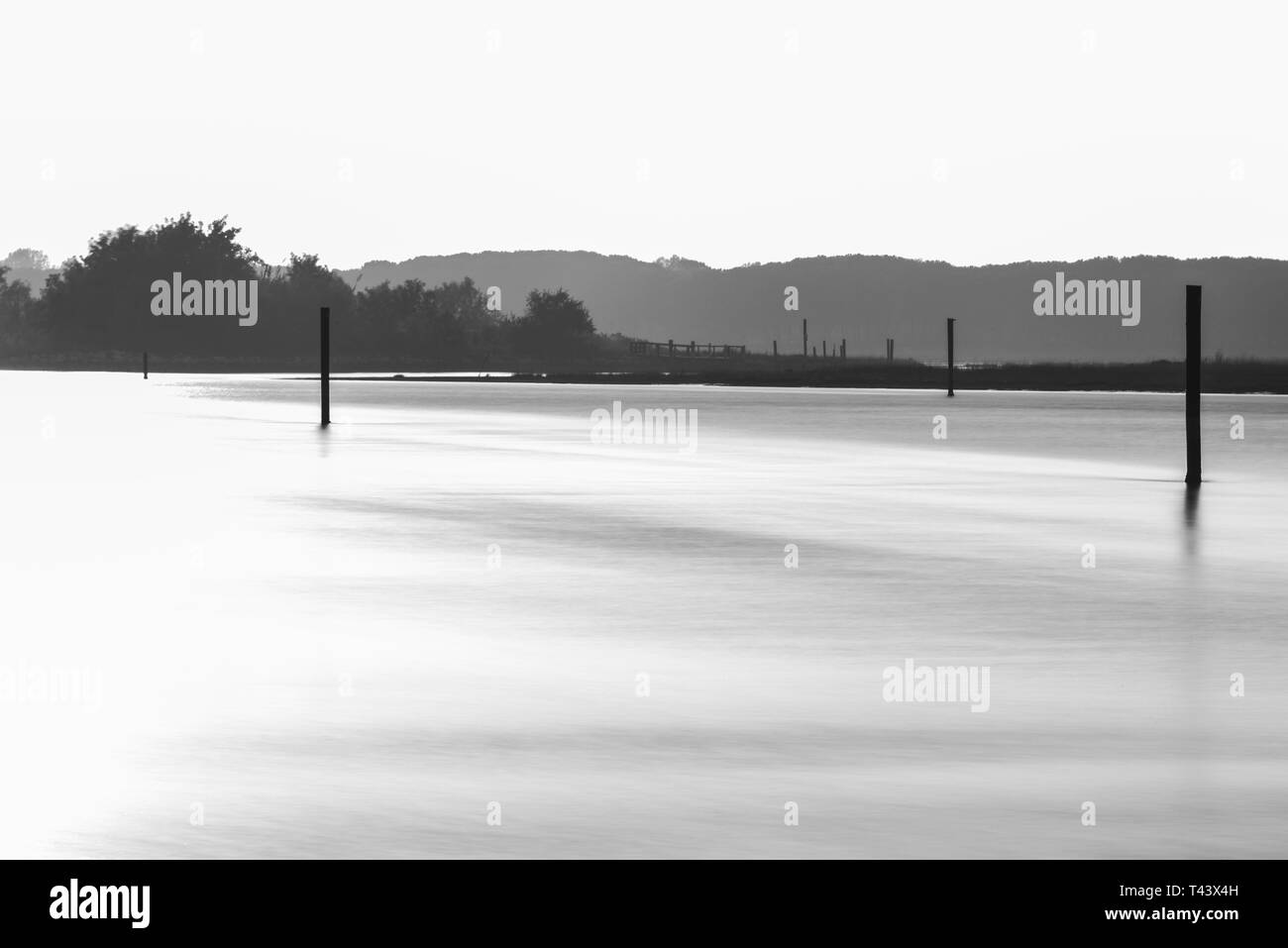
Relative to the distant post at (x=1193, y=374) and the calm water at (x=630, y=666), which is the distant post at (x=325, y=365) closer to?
the calm water at (x=630, y=666)

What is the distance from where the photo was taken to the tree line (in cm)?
17338

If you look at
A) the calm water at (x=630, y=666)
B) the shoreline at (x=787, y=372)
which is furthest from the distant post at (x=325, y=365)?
the shoreline at (x=787, y=372)

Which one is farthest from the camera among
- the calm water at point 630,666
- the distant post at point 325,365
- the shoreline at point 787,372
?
the shoreline at point 787,372

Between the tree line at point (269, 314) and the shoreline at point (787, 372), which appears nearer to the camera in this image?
the shoreline at point (787, 372)

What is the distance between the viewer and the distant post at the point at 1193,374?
30.8m

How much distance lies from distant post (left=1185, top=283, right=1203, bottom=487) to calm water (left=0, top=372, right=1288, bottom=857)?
978 millimetres

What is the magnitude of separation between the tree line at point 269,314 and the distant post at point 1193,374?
137 metres

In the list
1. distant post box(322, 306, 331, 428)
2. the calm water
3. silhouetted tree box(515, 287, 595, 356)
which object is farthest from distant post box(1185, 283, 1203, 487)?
silhouetted tree box(515, 287, 595, 356)

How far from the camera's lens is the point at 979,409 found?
72625 millimetres

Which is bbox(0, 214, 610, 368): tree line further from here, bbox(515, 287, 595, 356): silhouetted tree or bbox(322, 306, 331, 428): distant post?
bbox(322, 306, 331, 428): distant post

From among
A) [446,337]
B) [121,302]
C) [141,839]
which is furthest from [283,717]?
[121,302]

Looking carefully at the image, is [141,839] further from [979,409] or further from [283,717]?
[979,409]

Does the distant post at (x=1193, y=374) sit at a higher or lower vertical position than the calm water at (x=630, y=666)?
higher
